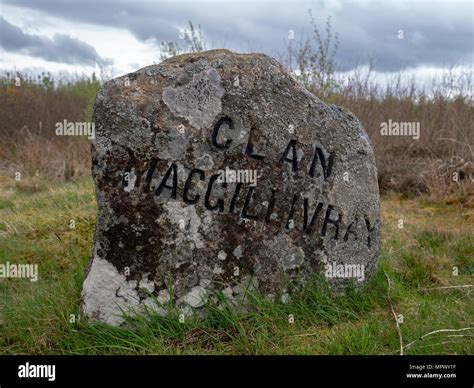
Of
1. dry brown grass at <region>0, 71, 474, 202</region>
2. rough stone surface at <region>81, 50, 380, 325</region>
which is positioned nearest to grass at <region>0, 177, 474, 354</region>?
rough stone surface at <region>81, 50, 380, 325</region>

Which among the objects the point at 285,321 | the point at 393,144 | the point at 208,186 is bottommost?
the point at 285,321

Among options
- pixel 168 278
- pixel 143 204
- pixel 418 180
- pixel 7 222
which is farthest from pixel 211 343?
pixel 418 180

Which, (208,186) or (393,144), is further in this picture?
A: (393,144)

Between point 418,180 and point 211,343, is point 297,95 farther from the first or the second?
point 418,180

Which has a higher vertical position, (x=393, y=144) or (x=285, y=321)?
(x=393, y=144)

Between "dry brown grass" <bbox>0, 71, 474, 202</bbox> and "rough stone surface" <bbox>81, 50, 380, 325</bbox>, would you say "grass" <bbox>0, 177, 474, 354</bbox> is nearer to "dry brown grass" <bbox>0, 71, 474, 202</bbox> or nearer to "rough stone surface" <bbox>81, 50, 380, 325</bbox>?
"rough stone surface" <bbox>81, 50, 380, 325</bbox>

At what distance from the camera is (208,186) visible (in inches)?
139

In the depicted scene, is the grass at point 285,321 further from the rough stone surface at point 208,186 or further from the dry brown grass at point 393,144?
the dry brown grass at point 393,144

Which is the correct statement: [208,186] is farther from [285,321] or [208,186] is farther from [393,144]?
[393,144]

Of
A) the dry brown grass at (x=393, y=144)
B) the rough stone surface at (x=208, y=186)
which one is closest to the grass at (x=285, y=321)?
the rough stone surface at (x=208, y=186)

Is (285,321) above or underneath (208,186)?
underneath

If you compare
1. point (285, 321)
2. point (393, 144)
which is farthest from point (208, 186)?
point (393, 144)

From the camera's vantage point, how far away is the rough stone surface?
3412mm

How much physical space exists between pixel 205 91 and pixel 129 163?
651 mm
